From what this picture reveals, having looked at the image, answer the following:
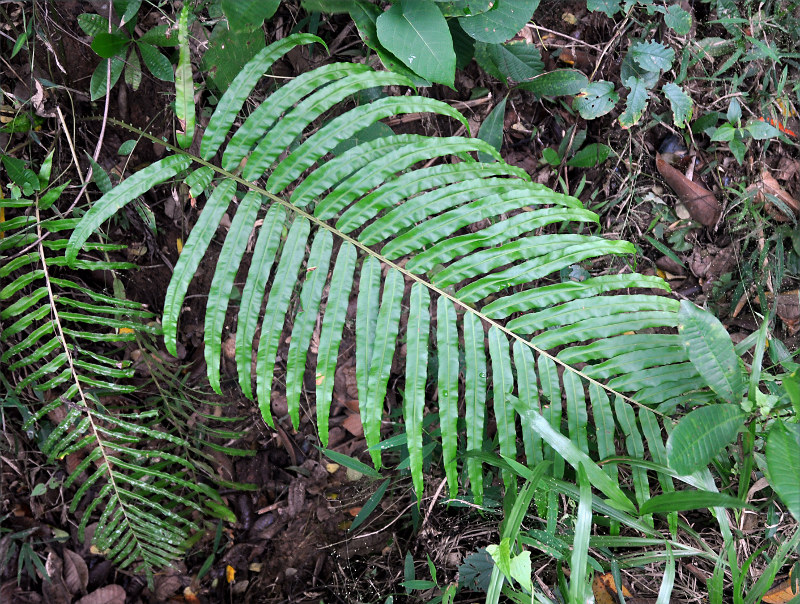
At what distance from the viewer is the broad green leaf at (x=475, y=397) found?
167 centimetres

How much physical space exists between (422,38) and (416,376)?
1.03 meters

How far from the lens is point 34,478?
214cm

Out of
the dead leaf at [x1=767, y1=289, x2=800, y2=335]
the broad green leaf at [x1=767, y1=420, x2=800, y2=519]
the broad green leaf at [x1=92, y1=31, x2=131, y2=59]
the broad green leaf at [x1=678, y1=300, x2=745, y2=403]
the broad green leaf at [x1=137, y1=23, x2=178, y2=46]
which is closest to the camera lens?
the broad green leaf at [x1=767, y1=420, x2=800, y2=519]

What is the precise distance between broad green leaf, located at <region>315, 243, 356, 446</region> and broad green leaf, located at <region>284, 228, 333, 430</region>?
38 mm

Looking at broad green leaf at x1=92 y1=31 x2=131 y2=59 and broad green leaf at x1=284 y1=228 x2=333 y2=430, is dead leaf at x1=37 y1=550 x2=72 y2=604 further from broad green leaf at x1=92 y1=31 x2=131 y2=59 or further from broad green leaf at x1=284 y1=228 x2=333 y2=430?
broad green leaf at x1=92 y1=31 x2=131 y2=59

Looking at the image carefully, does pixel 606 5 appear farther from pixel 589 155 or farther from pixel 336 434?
pixel 336 434

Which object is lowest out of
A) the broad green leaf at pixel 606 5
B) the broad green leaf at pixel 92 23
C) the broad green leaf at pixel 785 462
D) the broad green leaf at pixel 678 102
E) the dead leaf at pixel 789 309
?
the dead leaf at pixel 789 309

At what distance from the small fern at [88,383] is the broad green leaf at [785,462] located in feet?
5.75

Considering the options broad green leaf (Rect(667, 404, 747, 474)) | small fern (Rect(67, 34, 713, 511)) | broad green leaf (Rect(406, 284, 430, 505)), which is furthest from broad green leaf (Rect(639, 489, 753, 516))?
broad green leaf (Rect(406, 284, 430, 505))

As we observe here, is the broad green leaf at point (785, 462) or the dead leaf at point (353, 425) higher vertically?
the broad green leaf at point (785, 462)

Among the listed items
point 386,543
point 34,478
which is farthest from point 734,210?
Result: point 34,478

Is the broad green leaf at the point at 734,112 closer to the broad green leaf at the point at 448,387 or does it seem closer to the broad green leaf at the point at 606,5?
the broad green leaf at the point at 606,5

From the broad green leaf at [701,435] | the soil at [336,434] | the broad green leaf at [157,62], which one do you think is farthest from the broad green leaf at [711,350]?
the broad green leaf at [157,62]

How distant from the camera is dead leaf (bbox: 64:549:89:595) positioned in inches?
85.7
